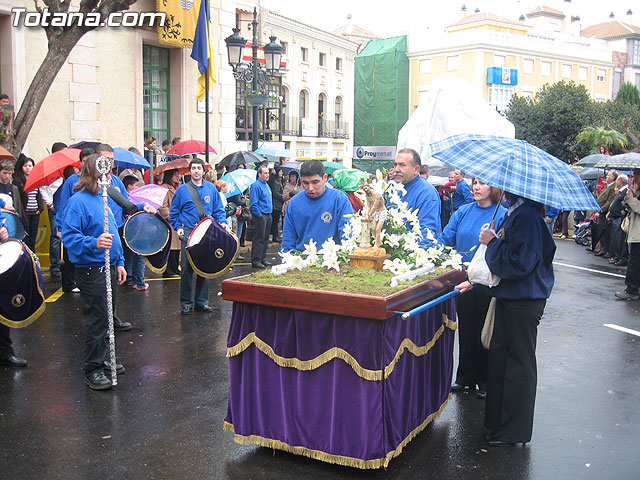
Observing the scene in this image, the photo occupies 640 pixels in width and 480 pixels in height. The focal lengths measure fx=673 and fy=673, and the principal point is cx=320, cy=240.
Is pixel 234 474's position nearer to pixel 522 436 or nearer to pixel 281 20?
pixel 522 436

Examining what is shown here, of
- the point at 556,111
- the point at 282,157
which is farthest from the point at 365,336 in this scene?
the point at 556,111

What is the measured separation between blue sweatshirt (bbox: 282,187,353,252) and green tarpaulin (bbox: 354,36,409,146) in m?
51.0

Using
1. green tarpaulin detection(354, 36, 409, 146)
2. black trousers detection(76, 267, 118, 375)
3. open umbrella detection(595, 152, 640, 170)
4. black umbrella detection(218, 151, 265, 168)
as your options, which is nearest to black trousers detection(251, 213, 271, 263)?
black umbrella detection(218, 151, 265, 168)

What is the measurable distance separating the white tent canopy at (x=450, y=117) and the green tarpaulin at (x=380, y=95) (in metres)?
37.2

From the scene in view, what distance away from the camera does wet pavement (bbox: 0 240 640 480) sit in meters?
4.40

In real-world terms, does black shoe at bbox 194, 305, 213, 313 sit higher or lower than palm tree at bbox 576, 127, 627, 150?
lower

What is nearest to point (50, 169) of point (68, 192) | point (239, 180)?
point (68, 192)

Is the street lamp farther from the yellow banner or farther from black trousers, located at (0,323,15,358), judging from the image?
black trousers, located at (0,323,15,358)

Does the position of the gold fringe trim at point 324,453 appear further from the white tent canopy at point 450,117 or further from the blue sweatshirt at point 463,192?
the white tent canopy at point 450,117

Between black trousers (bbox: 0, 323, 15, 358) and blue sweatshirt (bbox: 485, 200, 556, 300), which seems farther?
black trousers (bbox: 0, 323, 15, 358)

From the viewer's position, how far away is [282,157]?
19.4 m

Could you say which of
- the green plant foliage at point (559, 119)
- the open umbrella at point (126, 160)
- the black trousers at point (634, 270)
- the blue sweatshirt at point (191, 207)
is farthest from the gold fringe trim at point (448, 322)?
the green plant foliage at point (559, 119)

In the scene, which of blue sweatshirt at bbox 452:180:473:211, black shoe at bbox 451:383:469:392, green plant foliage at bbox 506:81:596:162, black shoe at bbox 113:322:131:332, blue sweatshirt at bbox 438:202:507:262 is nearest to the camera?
blue sweatshirt at bbox 438:202:507:262

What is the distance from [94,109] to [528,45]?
53.3 m
